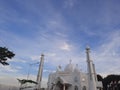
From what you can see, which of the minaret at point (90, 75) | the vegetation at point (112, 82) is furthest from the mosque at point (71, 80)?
the vegetation at point (112, 82)

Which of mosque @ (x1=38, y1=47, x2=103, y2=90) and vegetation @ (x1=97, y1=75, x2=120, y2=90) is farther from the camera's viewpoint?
vegetation @ (x1=97, y1=75, x2=120, y2=90)

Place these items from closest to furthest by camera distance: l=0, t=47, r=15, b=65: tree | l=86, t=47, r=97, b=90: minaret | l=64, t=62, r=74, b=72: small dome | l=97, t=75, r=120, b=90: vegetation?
l=0, t=47, r=15, b=65: tree < l=86, t=47, r=97, b=90: minaret < l=64, t=62, r=74, b=72: small dome < l=97, t=75, r=120, b=90: vegetation

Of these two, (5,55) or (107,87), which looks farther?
(107,87)

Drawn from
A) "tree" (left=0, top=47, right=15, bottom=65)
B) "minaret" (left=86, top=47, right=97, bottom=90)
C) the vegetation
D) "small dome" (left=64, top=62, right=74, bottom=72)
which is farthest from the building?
"tree" (left=0, top=47, right=15, bottom=65)

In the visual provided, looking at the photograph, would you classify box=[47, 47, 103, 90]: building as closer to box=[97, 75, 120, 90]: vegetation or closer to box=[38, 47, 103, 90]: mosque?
box=[38, 47, 103, 90]: mosque

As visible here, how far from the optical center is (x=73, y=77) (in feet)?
125

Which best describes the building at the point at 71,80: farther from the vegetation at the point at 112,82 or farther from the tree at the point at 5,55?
the tree at the point at 5,55

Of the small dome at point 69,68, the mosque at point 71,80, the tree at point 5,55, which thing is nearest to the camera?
the tree at point 5,55

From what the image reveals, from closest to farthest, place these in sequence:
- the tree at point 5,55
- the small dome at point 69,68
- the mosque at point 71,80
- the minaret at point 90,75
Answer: the tree at point 5,55 < the minaret at point 90,75 < the mosque at point 71,80 < the small dome at point 69,68

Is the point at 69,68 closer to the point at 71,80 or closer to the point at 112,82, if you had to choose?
the point at 71,80

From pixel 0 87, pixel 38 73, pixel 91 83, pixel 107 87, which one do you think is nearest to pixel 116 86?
pixel 107 87

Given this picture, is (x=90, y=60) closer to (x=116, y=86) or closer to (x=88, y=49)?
(x=88, y=49)

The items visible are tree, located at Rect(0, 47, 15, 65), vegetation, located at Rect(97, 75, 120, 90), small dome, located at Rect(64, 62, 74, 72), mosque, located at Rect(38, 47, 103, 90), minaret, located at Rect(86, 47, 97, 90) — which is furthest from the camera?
vegetation, located at Rect(97, 75, 120, 90)

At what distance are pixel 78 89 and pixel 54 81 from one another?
7487 mm
